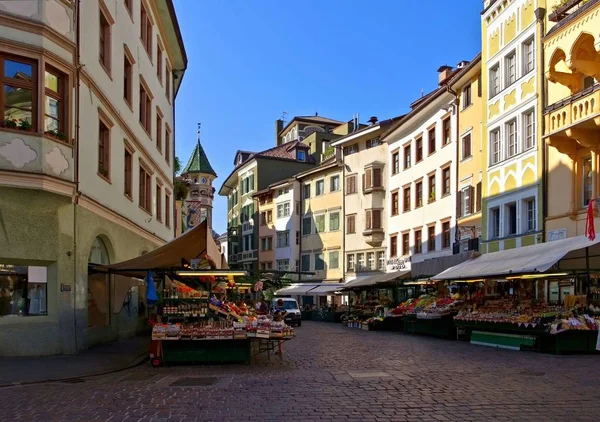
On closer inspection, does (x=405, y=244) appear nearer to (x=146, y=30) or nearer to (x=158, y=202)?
(x=158, y=202)

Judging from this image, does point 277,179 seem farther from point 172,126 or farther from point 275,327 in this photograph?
point 275,327

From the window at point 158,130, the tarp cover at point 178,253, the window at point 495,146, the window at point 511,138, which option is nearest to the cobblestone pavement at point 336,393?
the tarp cover at point 178,253

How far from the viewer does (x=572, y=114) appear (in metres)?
22.7

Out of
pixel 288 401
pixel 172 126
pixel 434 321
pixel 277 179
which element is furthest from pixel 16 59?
pixel 277 179

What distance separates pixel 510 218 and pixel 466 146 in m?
7.67

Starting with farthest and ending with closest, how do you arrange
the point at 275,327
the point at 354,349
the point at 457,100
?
the point at 457,100
the point at 354,349
the point at 275,327

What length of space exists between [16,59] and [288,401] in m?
11.0

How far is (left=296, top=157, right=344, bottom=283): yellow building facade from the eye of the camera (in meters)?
56.9

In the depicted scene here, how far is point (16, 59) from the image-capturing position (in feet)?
52.4

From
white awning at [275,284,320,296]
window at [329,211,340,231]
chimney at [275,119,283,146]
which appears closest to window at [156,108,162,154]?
white awning at [275,284,320,296]

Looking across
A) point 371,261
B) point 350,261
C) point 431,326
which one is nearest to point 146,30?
point 431,326

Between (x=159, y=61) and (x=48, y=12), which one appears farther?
(x=159, y=61)

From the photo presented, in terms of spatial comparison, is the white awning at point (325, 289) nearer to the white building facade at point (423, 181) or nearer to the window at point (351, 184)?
the white building facade at point (423, 181)

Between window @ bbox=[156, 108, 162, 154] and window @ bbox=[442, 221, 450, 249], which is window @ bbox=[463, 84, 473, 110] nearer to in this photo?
window @ bbox=[442, 221, 450, 249]
